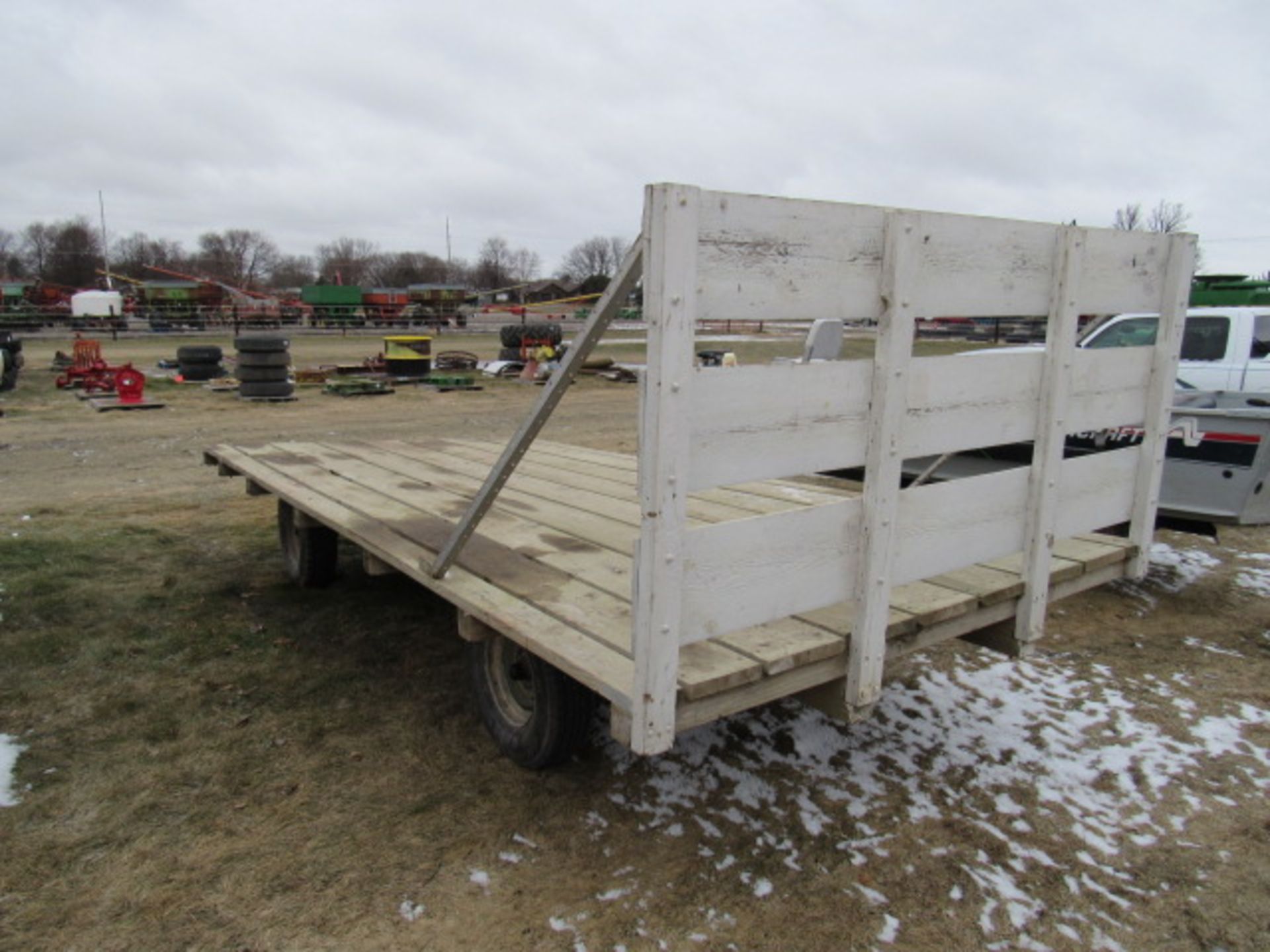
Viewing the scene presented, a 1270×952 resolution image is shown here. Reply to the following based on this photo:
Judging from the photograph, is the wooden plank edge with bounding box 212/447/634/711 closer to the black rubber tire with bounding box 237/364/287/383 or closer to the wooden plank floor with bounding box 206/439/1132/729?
the wooden plank floor with bounding box 206/439/1132/729

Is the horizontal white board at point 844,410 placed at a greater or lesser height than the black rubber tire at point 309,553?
greater

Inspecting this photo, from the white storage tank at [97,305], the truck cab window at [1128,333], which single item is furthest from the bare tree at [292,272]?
the truck cab window at [1128,333]

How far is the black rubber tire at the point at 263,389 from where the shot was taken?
48.8ft

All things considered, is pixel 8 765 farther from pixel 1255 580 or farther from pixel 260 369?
pixel 260 369

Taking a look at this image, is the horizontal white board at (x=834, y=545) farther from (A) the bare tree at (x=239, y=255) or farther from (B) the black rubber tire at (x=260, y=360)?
(A) the bare tree at (x=239, y=255)

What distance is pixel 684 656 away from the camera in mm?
2311

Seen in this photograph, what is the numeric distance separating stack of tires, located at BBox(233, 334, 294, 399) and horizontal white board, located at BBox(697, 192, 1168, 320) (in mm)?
14443

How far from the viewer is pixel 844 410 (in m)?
2.22

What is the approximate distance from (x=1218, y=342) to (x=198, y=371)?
16987 millimetres

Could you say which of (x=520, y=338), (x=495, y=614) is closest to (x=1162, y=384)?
(x=495, y=614)

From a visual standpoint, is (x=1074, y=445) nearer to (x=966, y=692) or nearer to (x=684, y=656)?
(x=966, y=692)

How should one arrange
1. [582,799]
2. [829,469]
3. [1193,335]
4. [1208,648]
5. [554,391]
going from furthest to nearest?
1. [1193,335]
2. [1208,648]
3. [582,799]
4. [554,391]
5. [829,469]

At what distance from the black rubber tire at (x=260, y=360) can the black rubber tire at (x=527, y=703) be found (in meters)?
13.2

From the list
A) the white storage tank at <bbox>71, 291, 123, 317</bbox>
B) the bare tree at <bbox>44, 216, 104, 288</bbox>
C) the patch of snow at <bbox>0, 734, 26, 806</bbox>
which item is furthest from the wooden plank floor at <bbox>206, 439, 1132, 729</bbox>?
the bare tree at <bbox>44, 216, 104, 288</bbox>
